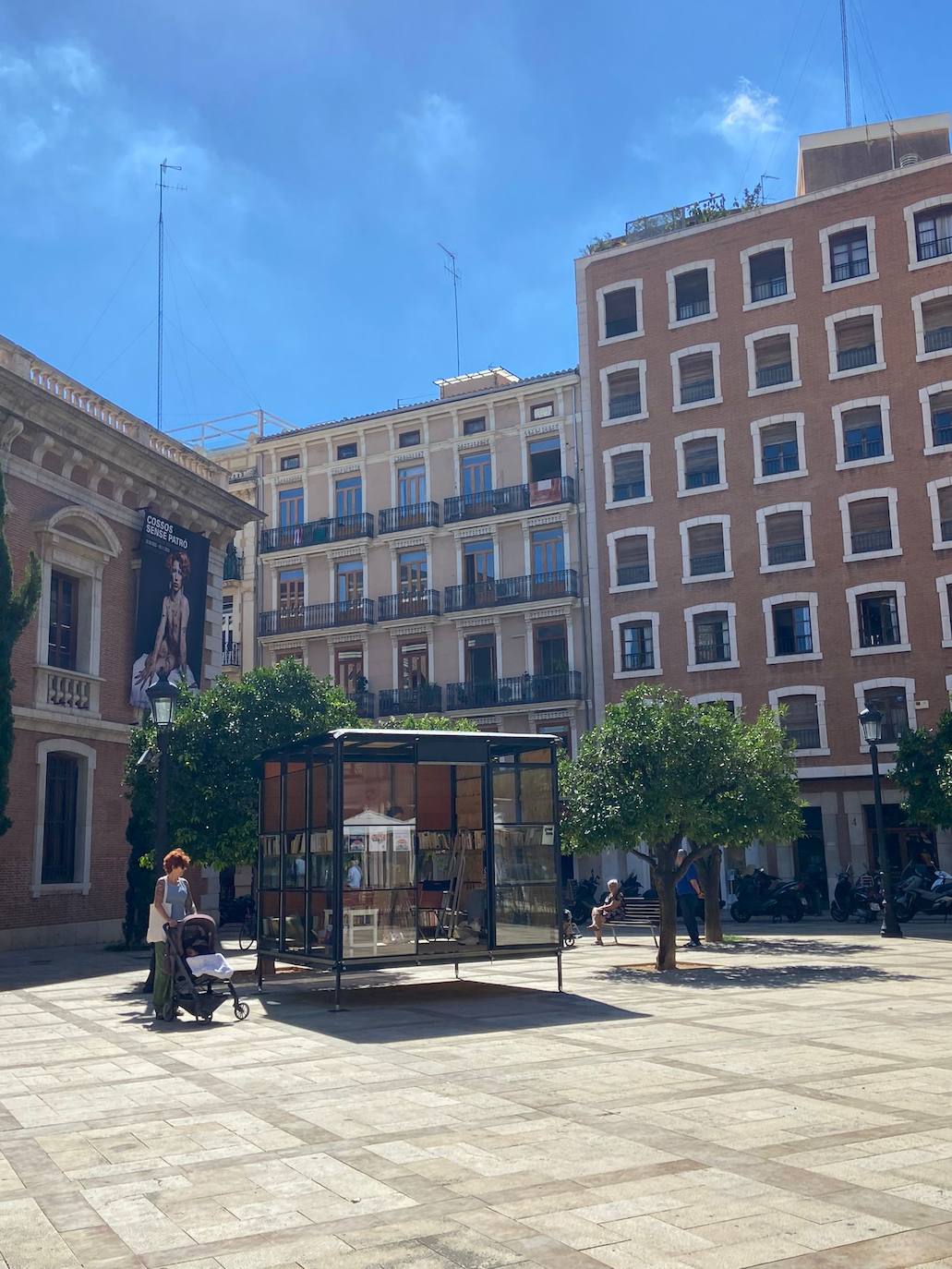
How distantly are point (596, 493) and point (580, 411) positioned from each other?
3081mm

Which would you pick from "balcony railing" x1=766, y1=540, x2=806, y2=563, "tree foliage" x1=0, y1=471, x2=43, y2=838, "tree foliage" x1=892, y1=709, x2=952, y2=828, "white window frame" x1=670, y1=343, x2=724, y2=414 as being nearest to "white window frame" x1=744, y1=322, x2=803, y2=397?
"white window frame" x1=670, y1=343, x2=724, y2=414

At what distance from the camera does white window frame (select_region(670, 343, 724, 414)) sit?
38.5 m

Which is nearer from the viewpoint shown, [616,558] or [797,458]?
[797,458]

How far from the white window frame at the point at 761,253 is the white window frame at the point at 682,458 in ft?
13.2

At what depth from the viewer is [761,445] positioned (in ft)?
124

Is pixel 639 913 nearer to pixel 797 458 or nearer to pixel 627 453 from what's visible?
pixel 797 458

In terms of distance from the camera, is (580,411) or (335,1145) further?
(580,411)

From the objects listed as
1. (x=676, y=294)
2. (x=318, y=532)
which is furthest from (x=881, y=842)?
(x=318, y=532)

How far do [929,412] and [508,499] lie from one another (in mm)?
14032

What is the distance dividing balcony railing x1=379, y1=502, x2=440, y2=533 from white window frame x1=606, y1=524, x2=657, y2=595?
6903 millimetres

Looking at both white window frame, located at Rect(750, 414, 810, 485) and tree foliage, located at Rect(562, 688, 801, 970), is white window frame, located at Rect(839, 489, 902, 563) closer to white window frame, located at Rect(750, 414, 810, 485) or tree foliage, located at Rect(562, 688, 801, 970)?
white window frame, located at Rect(750, 414, 810, 485)

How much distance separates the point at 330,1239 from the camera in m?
5.18

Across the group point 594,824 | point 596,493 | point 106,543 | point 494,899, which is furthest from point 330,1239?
point 596,493

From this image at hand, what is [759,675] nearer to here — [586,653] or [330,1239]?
[586,653]
